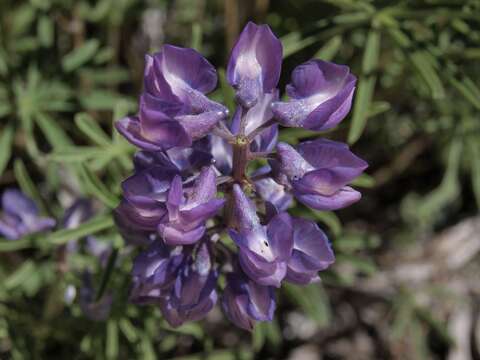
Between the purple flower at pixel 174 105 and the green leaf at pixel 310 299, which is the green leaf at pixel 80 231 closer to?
the purple flower at pixel 174 105

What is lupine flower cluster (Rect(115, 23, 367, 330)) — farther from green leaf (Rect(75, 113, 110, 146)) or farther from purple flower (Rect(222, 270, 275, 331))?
green leaf (Rect(75, 113, 110, 146))

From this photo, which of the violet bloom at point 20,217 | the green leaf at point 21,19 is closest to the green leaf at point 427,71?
the violet bloom at point 20,217

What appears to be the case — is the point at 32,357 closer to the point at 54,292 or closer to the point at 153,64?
the point at 54,292

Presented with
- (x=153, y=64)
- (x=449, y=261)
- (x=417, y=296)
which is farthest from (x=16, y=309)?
(x=449, y=261)

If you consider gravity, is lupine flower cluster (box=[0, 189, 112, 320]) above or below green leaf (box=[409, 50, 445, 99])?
below

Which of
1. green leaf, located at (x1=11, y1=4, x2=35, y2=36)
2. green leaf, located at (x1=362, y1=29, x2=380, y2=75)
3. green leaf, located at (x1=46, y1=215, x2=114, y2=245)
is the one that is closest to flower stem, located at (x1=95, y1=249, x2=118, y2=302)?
green leaf, located at (x1=46, y1=215, x2=114, y2=245)

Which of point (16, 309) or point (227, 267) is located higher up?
point (227, 267)
